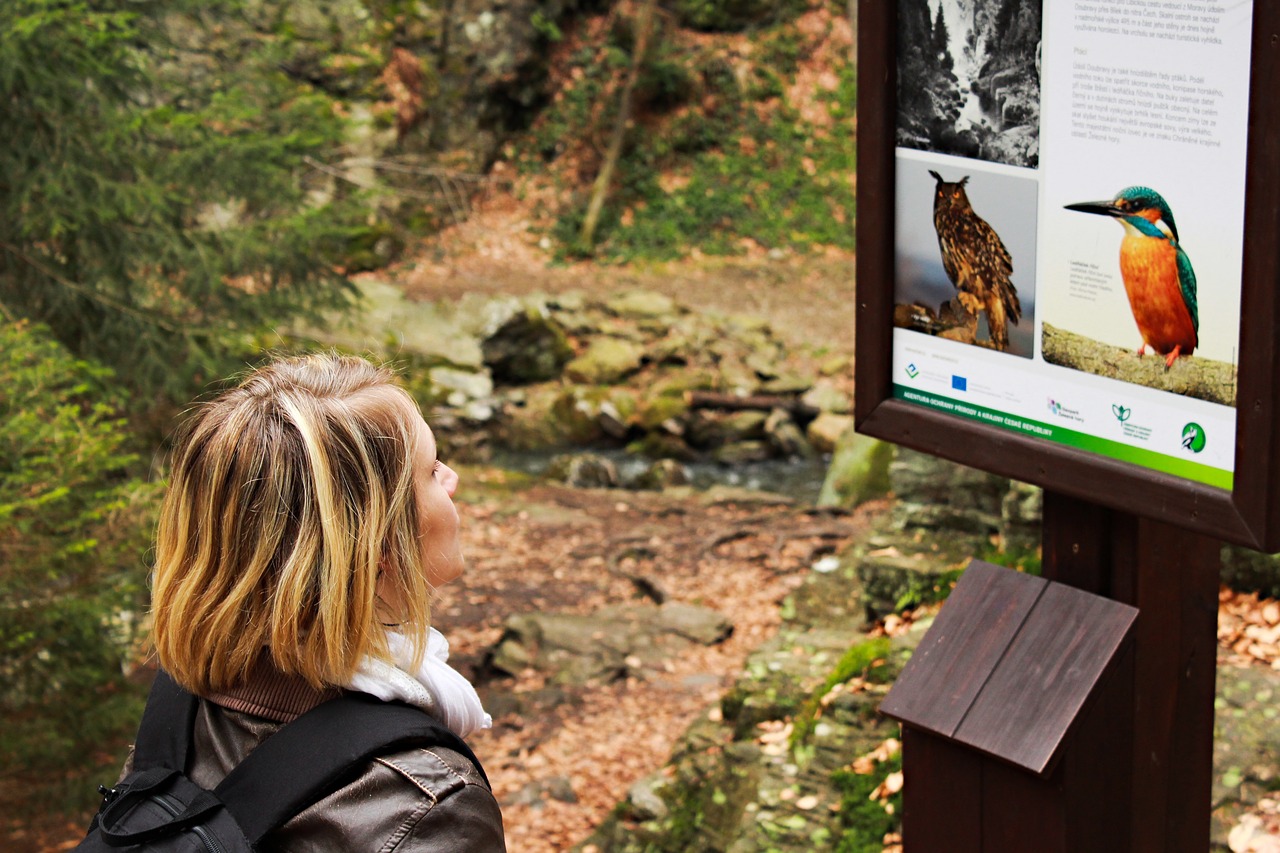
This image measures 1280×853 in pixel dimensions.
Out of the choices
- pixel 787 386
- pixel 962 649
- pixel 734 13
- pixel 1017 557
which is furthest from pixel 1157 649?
pixel 734 13

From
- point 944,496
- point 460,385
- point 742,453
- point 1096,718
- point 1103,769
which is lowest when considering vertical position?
point 742,453

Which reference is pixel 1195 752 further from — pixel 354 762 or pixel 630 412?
pixel 630 412

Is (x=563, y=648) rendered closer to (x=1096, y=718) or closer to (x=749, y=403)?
(x=1096, y=718)

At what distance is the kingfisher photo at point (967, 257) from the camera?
2371 millimetres

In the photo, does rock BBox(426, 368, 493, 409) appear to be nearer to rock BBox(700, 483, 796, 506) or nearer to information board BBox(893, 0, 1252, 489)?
rock BBox(700, 483, 796, 506)

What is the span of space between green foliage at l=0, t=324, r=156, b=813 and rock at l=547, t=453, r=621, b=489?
6.86 metres

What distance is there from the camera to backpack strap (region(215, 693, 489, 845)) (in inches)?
58.2

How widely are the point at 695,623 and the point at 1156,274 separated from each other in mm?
6122

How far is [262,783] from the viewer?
150 centimetres

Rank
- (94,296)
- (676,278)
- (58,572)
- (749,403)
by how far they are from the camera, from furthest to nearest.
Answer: (676,278)
(749,403)
(94,296)
(58,572)

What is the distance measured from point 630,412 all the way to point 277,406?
1142 cm

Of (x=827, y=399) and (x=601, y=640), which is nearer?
(x=601, y=640)

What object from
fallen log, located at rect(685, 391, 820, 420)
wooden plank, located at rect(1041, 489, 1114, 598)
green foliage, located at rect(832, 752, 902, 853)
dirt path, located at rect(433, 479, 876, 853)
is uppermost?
wooden plank, located at rect(1041, 489, 1114, 598)

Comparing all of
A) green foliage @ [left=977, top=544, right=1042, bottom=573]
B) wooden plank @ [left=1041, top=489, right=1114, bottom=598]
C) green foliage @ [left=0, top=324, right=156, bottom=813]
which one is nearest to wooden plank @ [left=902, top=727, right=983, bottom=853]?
wooden plank @ [left=1041, top=489, right=1114, bottom=598]
